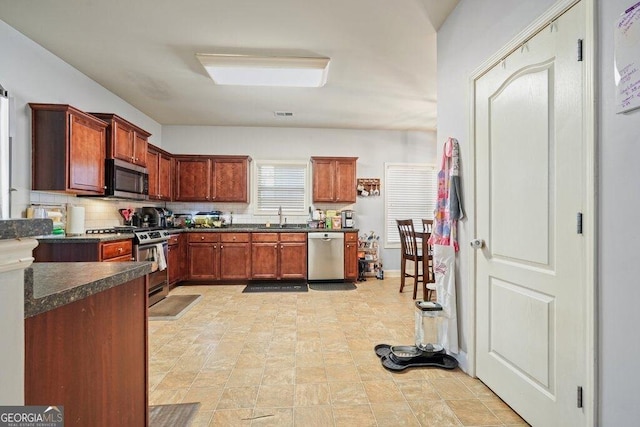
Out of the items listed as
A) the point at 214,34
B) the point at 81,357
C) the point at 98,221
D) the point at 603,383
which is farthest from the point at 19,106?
the point at 603,383

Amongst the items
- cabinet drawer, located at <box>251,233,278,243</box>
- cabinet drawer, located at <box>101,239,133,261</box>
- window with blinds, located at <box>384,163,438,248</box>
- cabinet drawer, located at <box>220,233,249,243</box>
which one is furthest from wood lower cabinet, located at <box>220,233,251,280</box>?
window with blinds, located at <box>384,163,438,248</box>

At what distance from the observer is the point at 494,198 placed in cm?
191

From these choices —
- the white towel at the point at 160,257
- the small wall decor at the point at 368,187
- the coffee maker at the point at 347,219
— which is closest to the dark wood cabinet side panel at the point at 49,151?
the white towel at the point at 160,257

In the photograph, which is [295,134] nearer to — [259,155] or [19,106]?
[259,155]

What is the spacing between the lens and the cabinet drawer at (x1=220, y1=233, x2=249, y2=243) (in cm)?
485

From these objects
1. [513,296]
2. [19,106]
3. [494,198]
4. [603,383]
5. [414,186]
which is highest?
[19,106]

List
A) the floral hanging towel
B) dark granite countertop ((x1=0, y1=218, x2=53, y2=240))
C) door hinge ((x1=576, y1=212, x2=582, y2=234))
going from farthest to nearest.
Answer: the floral hanging towel < door hinge ((x1=576, y1=212, x2=582, y2=234)) < dark granite countertop ((x1=0, y1=218, x2=53, y2=240))

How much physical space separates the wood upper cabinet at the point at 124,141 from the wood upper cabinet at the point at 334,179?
2650 millimetres

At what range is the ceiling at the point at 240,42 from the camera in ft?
7.84

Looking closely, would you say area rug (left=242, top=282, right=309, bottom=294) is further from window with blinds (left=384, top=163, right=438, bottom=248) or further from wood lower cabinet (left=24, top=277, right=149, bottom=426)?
wood lower cabinet (left=24, top=277, right=149, bottom=426)

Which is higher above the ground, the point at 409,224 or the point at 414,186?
the point at 414,186

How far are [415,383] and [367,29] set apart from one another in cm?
295

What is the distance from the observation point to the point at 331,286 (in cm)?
474

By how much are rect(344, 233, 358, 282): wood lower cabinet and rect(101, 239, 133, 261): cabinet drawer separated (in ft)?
10.2
